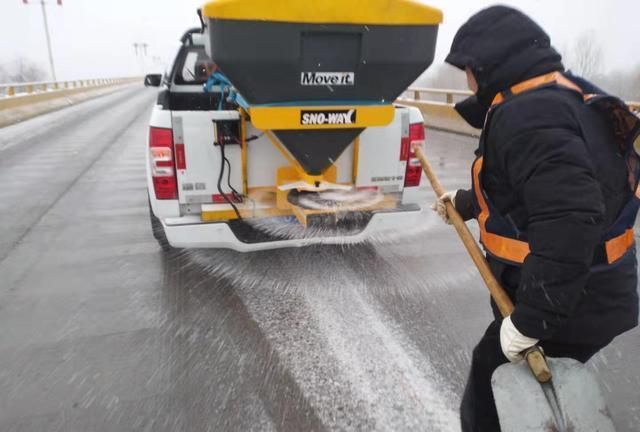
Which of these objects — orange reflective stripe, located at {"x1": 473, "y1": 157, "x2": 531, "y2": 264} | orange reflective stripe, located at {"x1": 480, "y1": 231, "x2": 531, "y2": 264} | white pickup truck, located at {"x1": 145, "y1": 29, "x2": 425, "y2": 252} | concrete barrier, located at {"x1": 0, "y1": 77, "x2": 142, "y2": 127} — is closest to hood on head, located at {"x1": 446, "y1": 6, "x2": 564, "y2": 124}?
orange reflective stripe, located at {"x1": 473, "y1": 157, "x2": 531, "y2": 264}

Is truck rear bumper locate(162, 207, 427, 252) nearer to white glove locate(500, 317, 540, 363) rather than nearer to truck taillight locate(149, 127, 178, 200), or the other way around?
truck taillight locate(149, 127, 178, 200)

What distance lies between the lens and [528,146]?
4.27 feet

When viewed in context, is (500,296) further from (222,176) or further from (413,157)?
(413,157)

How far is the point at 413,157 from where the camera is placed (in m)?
4.06

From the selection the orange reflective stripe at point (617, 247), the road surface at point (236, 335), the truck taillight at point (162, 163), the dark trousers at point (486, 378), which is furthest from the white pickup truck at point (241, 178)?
the orange reflective stripe at point (617, 247)

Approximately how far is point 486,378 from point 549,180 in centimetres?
89

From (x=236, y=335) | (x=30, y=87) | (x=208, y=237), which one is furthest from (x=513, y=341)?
(x=30, y=87)

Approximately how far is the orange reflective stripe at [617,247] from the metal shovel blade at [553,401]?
1.18 feet

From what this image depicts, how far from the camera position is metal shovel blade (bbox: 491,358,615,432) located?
4.74 ft

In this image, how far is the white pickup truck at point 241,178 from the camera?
11.2ft

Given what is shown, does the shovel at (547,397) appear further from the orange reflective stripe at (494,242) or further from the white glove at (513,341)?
the orange reflective stripe at (494,242)

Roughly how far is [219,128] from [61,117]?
16604mm

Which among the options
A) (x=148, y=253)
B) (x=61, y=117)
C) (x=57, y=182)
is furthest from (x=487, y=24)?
(x=61, y=117)

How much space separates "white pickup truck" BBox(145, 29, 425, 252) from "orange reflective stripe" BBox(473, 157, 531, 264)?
6.69 feet
